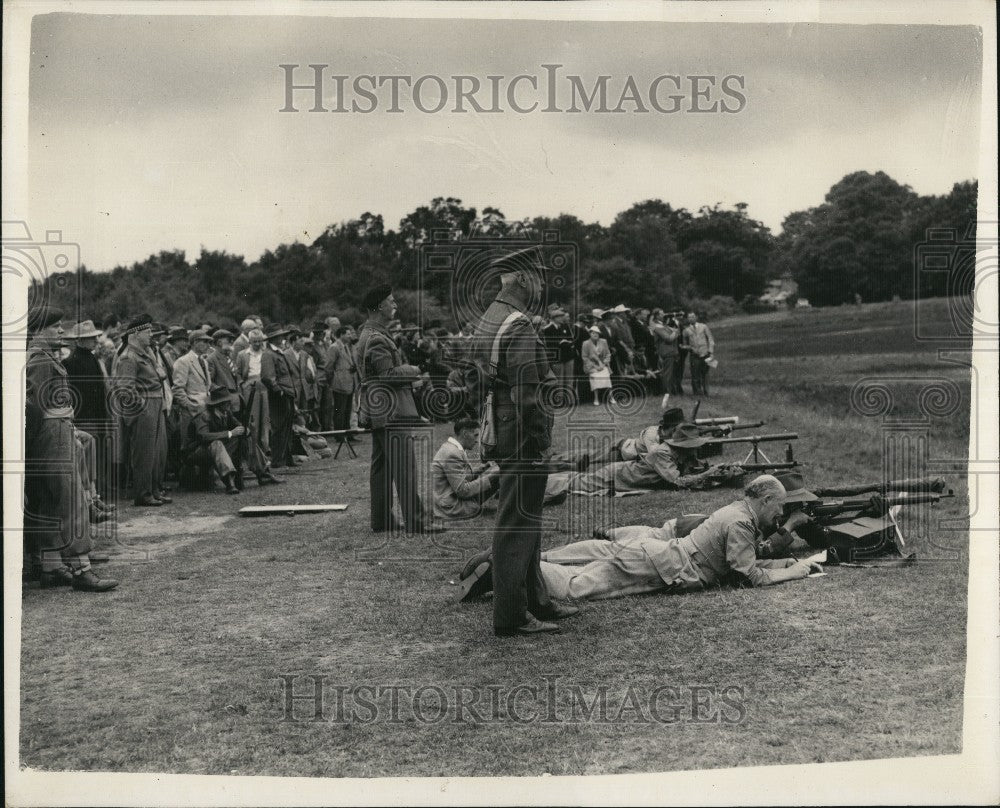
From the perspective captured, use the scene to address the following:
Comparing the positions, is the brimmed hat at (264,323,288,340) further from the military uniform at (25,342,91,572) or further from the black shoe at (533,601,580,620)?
the black shoe at (533,601,580,620)

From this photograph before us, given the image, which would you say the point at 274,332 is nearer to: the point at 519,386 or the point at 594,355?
the point at 594,355

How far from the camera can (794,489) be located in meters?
8.13

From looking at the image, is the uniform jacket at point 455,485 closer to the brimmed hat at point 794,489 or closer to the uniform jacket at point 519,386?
the brimmed hat at point 794,489

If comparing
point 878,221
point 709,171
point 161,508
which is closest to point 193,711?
point 161,508

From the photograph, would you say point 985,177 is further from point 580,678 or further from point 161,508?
point 161,508

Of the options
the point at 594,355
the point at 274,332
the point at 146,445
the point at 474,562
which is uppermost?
the point at 274,332

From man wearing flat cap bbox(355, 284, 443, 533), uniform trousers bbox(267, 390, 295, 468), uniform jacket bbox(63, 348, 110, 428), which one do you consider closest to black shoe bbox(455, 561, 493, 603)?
man wearing flat cap bbox(355, 284, 443, 533)

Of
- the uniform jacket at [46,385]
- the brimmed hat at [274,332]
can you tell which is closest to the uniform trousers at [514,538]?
the uniform jacket at [46,385]

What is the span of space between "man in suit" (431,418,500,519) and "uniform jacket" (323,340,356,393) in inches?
294

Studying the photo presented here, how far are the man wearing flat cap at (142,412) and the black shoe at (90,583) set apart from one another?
3.66 meters

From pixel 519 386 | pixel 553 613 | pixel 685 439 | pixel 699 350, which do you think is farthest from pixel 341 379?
pixel 519 386

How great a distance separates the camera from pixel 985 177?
5.68 metres

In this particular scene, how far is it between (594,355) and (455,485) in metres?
9.91

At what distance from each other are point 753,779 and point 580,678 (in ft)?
3.73
